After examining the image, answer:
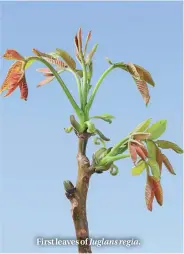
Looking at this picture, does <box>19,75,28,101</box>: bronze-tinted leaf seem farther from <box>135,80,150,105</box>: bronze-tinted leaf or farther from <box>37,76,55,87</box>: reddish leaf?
<box>135,80,150,105</box>: bronze-tinted leaf

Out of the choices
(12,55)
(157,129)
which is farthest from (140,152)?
(12,55)

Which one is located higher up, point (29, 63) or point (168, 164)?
point (29, 63)

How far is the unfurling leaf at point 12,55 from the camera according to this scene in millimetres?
1596

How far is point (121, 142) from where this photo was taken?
5.12ft

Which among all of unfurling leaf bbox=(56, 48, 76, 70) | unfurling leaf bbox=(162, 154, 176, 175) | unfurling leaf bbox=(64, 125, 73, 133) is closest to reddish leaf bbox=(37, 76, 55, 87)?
unfurling leaf bbox=(56, 48, 76, 70)

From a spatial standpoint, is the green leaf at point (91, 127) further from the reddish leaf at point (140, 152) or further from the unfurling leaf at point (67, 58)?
the unfurling leaf at point (67, 58)

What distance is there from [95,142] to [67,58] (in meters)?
0.28

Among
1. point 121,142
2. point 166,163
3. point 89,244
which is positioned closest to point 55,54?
point 121,142

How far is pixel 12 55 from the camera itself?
160cm

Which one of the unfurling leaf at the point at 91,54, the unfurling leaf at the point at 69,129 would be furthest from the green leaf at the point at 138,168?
the unfurling leaf at the point at 91,54

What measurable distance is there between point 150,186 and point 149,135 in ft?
0.50

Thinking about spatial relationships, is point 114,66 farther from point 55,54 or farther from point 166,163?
point 166,163

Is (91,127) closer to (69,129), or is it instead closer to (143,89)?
(69,129)

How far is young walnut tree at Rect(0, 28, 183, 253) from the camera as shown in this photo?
152cm
